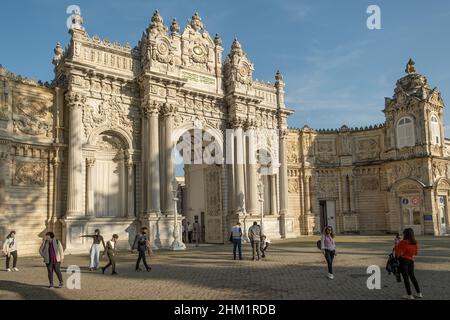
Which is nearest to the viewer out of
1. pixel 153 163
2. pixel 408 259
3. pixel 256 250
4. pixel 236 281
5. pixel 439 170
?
pixel 408 259

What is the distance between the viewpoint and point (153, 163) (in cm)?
2469

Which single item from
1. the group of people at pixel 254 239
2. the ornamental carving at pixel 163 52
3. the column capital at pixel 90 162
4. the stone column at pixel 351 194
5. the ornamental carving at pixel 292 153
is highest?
the ornamental carving at pixel 163 52

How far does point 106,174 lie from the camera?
80.5 ft

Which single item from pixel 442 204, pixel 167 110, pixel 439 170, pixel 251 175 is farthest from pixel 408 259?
pixel 439 170

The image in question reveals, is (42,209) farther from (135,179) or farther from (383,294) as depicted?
(383,294)

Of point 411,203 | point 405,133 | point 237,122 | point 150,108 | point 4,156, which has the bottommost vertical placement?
point 411,203

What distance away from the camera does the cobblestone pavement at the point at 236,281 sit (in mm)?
9820

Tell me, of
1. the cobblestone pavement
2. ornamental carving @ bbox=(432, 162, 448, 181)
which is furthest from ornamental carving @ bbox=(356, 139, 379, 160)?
the cobblestone pavement

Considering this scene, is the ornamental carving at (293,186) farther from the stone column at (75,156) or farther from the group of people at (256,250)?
the stone column at (75,156)

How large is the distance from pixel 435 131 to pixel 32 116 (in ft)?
104

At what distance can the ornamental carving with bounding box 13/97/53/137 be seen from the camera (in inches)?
853

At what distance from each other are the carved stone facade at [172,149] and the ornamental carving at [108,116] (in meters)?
0.06

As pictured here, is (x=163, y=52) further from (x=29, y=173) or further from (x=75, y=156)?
(x=29, y=173)

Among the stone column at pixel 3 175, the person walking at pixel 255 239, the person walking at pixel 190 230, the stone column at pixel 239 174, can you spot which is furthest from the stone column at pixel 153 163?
the person walking at pixel 255 239
